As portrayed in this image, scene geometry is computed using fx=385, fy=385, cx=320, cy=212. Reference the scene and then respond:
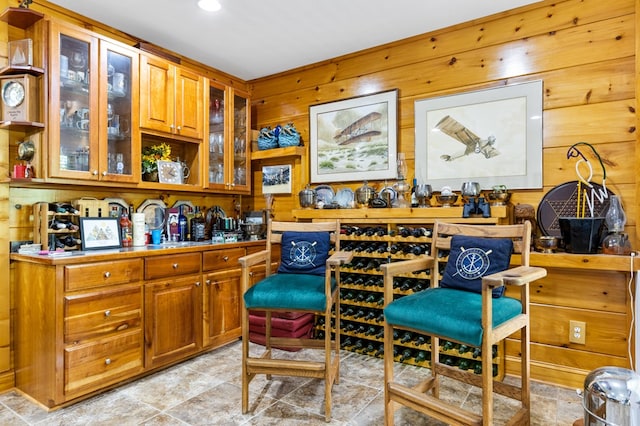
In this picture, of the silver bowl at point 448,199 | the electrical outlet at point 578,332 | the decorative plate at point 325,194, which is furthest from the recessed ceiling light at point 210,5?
the electrical outlet at point 578,332

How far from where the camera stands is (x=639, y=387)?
4.34 ft

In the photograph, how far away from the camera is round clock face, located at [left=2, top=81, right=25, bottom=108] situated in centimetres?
243

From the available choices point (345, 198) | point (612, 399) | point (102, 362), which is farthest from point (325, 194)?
point (612, 399)

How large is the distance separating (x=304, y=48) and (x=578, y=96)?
2174 mm

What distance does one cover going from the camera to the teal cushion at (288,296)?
210 cm

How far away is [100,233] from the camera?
9.11ft

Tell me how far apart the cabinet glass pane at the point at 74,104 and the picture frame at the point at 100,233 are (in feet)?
1.27

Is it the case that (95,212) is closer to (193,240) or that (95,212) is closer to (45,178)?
(45,178)

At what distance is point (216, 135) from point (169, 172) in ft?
1.94

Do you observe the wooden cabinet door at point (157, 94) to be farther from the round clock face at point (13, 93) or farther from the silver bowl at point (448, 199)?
the silver bowl at point (448, 199)

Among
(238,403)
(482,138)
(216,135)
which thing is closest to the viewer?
(238,403)

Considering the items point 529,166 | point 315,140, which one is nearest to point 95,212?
point 315,140

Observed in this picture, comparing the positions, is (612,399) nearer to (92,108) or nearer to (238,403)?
(238,403)

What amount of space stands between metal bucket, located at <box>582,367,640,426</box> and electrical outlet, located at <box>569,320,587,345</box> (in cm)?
125
